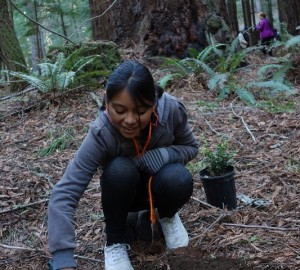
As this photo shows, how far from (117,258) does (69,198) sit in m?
0.45

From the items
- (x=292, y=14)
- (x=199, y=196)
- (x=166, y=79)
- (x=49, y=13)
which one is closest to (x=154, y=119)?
(x=199, y=196)

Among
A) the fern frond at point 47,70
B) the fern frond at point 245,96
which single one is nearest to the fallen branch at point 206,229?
the fern frond at point 245,96

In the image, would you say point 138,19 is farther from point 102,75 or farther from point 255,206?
point 255,206

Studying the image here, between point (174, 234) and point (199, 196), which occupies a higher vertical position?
point (174, 234)

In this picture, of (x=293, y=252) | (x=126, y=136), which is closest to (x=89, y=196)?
(x=126, y=136)

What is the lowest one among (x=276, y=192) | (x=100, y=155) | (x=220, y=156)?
(x=276, y=192)

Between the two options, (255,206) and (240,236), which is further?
(255,206)

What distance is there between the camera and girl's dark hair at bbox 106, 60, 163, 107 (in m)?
1.91

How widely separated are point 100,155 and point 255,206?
1144 millimetres

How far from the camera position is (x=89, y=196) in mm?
3152

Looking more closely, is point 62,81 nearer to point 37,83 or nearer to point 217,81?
point 37,83

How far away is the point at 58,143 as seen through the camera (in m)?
4.07

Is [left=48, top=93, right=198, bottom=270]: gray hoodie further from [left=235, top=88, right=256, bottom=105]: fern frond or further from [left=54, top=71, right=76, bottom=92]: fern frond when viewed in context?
[left=54, top=71, right=76, bottom=92]: fern frond

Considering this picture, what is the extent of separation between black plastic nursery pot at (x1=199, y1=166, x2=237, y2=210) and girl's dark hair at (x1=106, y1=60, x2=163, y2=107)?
884 mm
